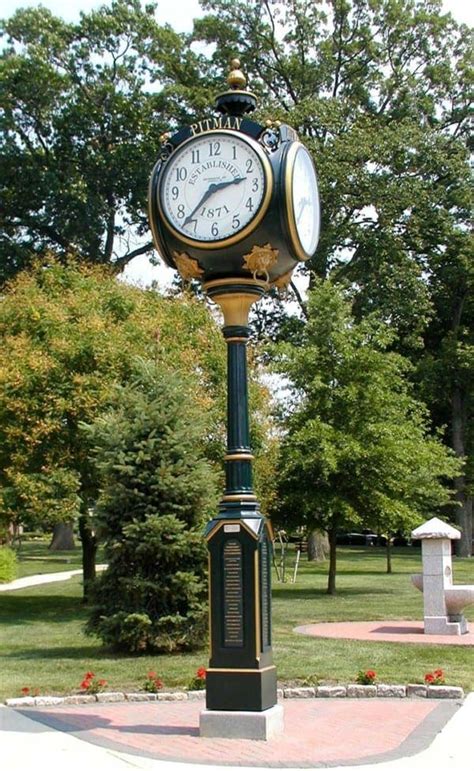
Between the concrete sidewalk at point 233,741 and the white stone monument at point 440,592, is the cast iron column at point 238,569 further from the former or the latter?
the white stone monument at point 440,592

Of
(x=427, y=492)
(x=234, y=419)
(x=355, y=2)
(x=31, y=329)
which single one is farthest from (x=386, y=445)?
(x=355, y=2)

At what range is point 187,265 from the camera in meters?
8.15

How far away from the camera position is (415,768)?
6.64 m

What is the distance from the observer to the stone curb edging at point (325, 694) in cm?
945

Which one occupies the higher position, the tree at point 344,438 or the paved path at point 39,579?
the tree at point 344,438

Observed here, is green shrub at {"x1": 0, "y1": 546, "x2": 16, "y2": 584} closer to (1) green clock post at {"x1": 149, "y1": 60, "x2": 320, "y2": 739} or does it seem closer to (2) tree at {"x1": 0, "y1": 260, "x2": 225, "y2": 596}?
(2) tree at {"x1": 0, "y1": 260, "x2": 225, "y2": 596}

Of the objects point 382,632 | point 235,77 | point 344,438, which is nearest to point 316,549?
point 344,438

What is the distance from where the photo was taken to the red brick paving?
14.1 m

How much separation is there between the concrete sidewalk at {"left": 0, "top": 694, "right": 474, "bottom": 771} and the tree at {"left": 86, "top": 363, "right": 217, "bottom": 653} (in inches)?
131

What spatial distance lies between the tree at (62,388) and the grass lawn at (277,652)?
7.05 feet

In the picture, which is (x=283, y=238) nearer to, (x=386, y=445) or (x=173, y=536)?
(x=173, y=536)

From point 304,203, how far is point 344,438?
13.9 m

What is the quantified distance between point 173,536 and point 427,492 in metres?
11.6

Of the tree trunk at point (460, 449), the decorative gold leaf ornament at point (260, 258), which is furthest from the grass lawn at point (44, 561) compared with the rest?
the decorative gold leaf ornament at point (260, 258)
